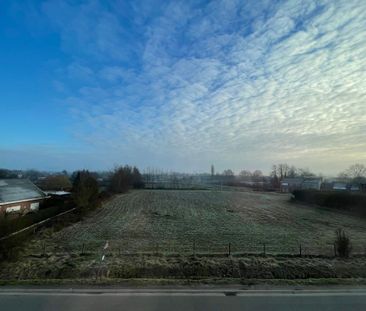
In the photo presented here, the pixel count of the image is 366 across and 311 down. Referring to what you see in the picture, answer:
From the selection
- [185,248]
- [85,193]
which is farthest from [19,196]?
[185,248]

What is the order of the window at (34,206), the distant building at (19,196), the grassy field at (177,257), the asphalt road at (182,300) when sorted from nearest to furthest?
the asphalt road at (182,300) < the grassy field at (177,257) < the distant building at (19,196) < the window at (34,206)

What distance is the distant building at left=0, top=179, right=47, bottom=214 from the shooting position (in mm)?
36188

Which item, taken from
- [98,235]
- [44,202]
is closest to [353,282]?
[98,235]

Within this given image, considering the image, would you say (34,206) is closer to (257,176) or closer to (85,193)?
(85,193)

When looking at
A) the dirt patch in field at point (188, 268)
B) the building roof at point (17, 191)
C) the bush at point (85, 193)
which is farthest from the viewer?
the bush at point (85, 193)

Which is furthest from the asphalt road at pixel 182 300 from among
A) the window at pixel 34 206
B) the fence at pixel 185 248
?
the window at pixel 34 206

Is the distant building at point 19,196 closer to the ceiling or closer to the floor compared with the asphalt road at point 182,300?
closer to the ceiling

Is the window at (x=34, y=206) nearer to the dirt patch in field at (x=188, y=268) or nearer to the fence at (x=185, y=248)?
the fence at (x=185, y=248)

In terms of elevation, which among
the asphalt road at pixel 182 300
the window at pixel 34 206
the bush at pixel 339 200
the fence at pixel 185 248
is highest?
the bush at pixel 339 200

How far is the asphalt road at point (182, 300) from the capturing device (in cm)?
724

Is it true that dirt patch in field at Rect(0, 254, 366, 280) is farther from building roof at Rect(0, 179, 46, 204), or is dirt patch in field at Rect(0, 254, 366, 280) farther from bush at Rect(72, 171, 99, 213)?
building roof at Rect(0, 179, 46, 204)

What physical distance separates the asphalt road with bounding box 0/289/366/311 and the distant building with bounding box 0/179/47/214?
29362 mm

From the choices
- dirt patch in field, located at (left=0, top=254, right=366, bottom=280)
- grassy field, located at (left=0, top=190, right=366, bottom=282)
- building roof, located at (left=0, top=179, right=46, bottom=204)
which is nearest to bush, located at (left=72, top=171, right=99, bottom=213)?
building roof, located at (left=0, top=179, right=46, bottom=204)

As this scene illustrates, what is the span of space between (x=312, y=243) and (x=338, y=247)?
5670 millimetres
